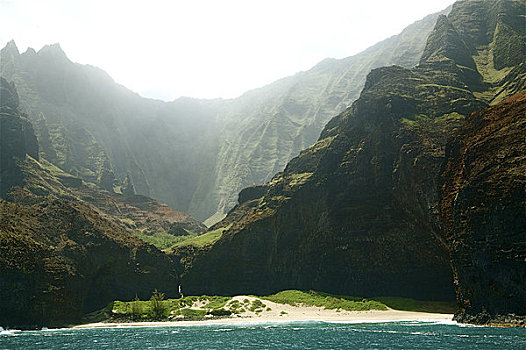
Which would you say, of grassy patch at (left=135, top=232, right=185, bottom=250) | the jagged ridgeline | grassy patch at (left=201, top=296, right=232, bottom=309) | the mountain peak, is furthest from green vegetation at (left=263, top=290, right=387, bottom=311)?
the mountain peak

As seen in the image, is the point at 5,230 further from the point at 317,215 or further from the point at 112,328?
the point at 317,215

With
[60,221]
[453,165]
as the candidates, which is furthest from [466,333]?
[60,221]

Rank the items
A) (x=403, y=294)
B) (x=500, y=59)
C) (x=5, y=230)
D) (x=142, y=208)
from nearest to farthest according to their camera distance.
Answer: (x=5, y=230), (x=403, y=294), (x=500, y=59), (x=142, y=208)

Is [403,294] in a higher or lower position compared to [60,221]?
lower

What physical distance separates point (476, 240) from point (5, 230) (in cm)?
7120

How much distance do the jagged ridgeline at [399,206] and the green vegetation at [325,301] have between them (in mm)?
4143


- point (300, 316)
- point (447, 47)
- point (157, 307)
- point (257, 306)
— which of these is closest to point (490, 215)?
point (300, 316)

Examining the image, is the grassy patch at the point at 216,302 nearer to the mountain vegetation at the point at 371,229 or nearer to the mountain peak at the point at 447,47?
the mountain vegetation at the point at 371,229

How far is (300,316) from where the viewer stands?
7612cm

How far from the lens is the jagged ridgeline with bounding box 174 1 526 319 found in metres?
46.7

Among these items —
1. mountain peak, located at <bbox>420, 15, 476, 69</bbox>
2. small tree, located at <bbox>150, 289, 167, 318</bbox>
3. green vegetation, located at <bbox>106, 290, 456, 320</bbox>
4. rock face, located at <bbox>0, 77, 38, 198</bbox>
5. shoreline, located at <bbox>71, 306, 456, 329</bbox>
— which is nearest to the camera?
shoreline, located at <bbox>71, 306, 456, 329</bbox>

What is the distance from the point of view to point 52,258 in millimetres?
72562

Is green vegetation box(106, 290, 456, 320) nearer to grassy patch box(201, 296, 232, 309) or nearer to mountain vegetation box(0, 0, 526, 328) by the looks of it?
grassy patch box(201, 296, 232, 309)

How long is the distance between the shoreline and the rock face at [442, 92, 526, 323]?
50.3ft
